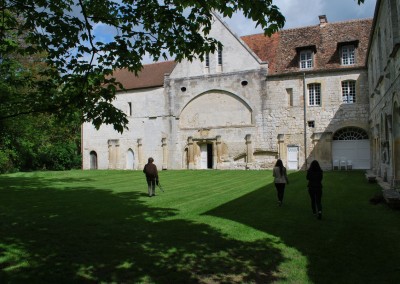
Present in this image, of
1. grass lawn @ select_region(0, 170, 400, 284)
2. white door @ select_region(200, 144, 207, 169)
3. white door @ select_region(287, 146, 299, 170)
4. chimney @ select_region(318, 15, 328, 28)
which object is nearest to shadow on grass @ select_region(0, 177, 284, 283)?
grass lawn @ select_region(0, 170, 400, 284)

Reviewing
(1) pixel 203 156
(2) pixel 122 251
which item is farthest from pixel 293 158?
(2) pixel 122 251

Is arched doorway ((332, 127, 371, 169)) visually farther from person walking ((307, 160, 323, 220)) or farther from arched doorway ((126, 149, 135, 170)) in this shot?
person walking ((307, 160, 323, 220))

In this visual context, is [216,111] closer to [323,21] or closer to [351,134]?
[351,134]

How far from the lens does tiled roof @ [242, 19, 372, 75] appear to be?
28.0 metres

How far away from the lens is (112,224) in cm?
933

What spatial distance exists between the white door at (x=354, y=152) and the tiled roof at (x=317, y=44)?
536cm

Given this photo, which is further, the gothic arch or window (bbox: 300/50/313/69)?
the gothic arch

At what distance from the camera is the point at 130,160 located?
117ft

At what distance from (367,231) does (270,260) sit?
3.04 m

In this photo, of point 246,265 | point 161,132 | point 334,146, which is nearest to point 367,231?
point 246,265

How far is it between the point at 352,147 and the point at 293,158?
415 cm

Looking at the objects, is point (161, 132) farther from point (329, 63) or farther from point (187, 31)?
point (187, 31)

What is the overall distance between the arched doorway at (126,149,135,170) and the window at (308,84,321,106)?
16.2 meters

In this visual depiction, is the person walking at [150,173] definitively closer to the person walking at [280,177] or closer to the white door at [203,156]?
the person walking at [280,177]
